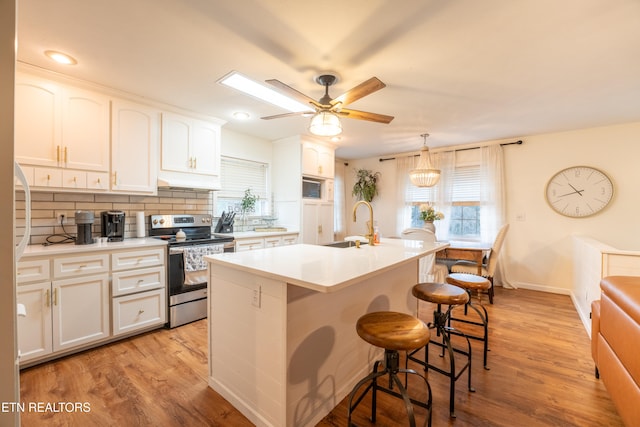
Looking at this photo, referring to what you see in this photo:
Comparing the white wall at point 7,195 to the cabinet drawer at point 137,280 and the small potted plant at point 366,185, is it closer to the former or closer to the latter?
the cabinet drawer at point 137,280

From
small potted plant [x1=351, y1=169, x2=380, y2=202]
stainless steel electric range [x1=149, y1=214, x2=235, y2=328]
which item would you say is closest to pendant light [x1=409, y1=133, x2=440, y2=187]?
small potted plant [x1=351, y1=169, x2=380, y2=202]

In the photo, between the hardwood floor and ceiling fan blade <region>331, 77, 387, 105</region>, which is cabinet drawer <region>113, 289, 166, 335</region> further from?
ceiling fan blade <region>331, 77, 387, 105</region>

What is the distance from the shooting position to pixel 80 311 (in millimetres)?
2297

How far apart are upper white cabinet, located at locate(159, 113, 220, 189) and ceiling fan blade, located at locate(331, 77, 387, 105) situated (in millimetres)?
1959

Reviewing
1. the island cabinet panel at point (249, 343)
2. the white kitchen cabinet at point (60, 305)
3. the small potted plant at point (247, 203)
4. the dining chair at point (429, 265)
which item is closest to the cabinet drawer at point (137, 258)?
the white kitchen cabinet at point (60, 305)

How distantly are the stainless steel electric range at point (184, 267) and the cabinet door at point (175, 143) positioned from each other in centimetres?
64

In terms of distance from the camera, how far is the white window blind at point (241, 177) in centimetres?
404

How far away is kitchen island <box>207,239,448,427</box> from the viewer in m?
1.41

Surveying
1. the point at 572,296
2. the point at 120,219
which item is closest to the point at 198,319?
the point at 120,219

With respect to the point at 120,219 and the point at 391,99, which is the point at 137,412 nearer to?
the point at 120,219

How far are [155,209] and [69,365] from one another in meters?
1.68

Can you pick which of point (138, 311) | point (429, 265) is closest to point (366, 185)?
point (429, 265)

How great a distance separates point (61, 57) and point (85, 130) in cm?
64

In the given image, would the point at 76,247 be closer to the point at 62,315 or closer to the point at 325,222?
the point at 62,315
